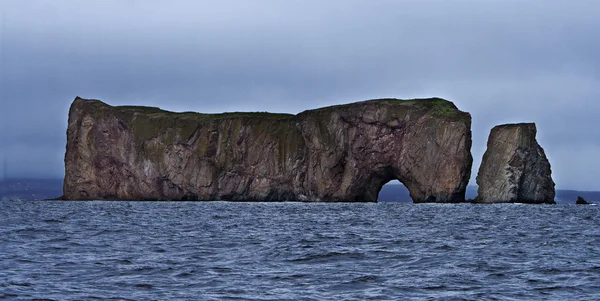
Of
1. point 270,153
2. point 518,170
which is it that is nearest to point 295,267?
point 518,170

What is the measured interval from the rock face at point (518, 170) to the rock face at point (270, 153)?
410cm

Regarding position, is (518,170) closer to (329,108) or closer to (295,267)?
(329,108)

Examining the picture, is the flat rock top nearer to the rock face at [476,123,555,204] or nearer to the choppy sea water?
the rock face at [476,123,555,204]

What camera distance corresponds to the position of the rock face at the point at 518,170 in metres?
111

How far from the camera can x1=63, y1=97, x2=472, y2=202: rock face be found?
379ft

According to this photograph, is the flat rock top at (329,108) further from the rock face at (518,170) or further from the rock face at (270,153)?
the rock face at (518,170)

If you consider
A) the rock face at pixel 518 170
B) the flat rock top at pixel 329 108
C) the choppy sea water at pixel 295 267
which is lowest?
the choppy sea water at pixel 295 267

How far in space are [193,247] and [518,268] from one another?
12.2m

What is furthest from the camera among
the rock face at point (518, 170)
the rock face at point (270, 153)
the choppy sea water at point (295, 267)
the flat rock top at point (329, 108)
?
the flat rock top at point (329, 108)

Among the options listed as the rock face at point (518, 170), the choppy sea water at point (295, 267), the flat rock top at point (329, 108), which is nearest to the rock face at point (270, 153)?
the flat rock top at point (329, 108)

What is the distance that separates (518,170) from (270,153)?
39.9 metres

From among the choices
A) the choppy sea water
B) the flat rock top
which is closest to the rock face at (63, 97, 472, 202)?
the flat rock top

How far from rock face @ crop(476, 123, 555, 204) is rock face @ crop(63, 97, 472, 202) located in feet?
13.4

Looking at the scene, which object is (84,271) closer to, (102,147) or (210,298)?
(210,298)
